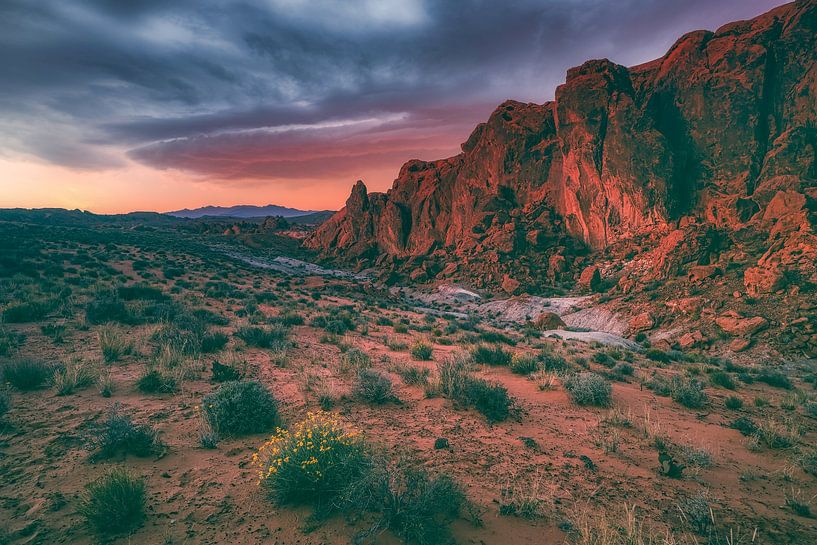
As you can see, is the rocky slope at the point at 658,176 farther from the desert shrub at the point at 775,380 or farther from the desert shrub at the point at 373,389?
the desert shrub at the point at 373,389

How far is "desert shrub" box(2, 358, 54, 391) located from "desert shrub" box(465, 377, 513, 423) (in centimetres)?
826

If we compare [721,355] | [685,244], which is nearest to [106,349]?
[721,355]

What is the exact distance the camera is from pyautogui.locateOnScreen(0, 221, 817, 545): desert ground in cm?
354

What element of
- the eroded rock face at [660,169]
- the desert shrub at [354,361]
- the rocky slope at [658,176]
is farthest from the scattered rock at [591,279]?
the desert shrub at [354,361]

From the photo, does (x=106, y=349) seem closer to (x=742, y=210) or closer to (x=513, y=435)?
(x=513, y=435)

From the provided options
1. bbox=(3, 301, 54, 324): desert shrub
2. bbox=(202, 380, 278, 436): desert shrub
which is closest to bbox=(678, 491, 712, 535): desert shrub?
bbox=(202, 380, 278, 436): desert shrub

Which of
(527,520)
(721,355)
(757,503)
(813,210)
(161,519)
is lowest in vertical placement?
(721,355)

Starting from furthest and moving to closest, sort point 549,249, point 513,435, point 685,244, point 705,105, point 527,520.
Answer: point 549,249
point 705,105
point 685,244
point 513,435
point 527,520

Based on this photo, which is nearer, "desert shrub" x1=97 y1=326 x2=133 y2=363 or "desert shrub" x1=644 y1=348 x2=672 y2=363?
"desert shrub" x1=97 y1=326 x2=133 y2=363

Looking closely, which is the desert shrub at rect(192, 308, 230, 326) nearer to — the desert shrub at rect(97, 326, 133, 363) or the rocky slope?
the desert shrub at rect(97, 326, 133, 363)

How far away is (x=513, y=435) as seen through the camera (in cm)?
588

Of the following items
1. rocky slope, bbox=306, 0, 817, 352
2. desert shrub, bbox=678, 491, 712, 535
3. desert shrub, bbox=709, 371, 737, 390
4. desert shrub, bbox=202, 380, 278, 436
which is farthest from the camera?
rocky slope, bbox=306, 0, 817, 352

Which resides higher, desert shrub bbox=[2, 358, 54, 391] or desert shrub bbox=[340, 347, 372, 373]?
desert shrub bbox=[2, 358, 54, 391]

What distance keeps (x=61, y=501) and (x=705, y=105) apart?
58.3 metres
